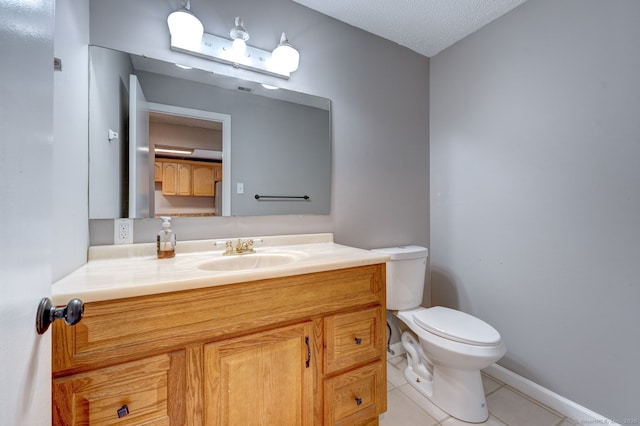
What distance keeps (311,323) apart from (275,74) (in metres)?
1.36

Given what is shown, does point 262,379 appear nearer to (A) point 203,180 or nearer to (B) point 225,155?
(A) point 203,180

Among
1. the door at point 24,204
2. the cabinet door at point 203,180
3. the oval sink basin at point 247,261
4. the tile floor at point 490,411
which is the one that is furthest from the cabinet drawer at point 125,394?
the tile floor at point 490,411

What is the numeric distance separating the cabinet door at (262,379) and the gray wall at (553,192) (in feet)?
4.51

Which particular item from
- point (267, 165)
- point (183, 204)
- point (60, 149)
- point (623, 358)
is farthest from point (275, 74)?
point (623, 358)

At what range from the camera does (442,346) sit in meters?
1.35

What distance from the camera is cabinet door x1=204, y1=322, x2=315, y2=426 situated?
89 centimetres

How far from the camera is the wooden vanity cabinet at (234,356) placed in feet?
2.41

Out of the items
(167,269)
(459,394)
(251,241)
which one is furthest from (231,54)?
(459,394)

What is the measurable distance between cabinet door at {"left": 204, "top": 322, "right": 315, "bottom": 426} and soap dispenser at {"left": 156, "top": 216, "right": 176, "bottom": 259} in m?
0.53

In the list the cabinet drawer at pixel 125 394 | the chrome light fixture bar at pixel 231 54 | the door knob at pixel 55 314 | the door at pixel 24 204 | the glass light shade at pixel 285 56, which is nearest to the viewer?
the door at pixel 24 204

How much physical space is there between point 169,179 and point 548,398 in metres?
2.33

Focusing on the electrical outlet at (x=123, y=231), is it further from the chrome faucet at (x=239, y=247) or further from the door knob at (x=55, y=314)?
the door knob at (x=55, y=314)

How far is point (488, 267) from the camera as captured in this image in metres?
1.78

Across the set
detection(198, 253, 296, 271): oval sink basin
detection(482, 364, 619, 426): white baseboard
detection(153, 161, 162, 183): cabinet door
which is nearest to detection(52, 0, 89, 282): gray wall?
detection(153, 161, 162, 183): cabinet door
